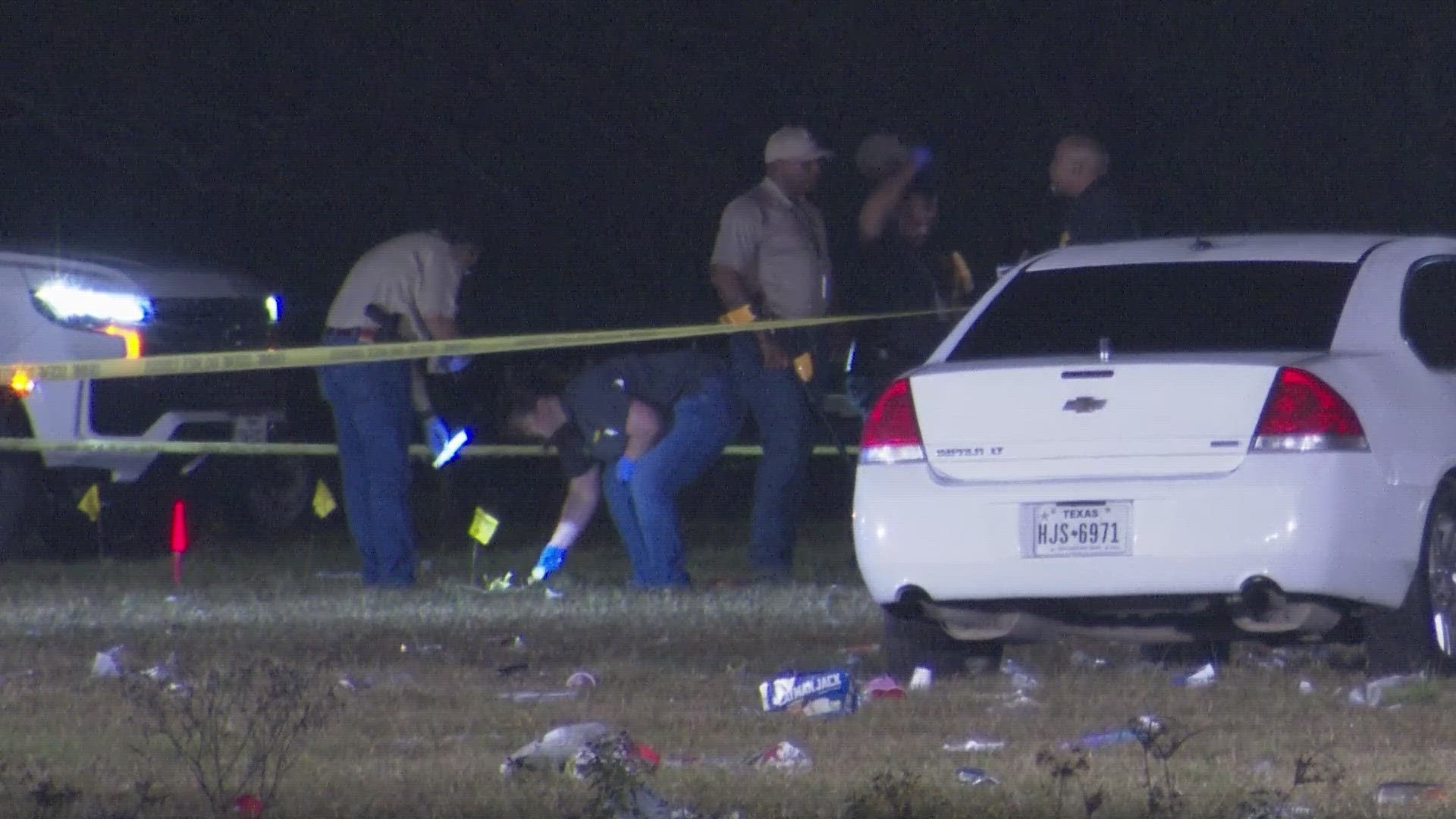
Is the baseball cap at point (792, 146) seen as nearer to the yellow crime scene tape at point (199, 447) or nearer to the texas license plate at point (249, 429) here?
the yellow crime scene tape at point (199, 447)

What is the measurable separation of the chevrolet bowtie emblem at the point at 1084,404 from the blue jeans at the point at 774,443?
403cm

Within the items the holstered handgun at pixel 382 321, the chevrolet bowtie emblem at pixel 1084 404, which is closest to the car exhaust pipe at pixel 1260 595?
the chevrolet bowtie emblem at pixel 1084 404

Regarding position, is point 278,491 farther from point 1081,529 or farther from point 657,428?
point 1081,529

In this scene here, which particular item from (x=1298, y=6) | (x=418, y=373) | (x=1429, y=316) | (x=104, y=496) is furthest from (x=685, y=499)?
(x=1429, y=316)

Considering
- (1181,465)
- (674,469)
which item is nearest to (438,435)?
(674,469)

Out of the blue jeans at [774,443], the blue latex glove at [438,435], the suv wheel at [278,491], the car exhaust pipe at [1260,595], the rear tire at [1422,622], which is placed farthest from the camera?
the suv wheel at [278,491]

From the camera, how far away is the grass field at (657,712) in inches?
252

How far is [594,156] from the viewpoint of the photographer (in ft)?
77.4

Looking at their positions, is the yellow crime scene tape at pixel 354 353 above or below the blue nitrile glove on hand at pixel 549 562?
above

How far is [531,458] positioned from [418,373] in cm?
865

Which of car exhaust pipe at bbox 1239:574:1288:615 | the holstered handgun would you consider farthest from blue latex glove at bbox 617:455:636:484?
car exhaust pipe at bbox 1239:574:1288:615

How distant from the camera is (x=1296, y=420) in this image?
26.5ft

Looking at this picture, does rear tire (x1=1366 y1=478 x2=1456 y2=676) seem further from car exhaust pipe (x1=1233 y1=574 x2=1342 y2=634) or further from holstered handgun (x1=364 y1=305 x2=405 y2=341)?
holstered handgun (x1=364 y1=305 x2=405 y2=341)

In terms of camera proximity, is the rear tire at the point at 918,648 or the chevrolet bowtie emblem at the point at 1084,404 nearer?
the chevrolet bowtie emblem at the point at 1084,404
